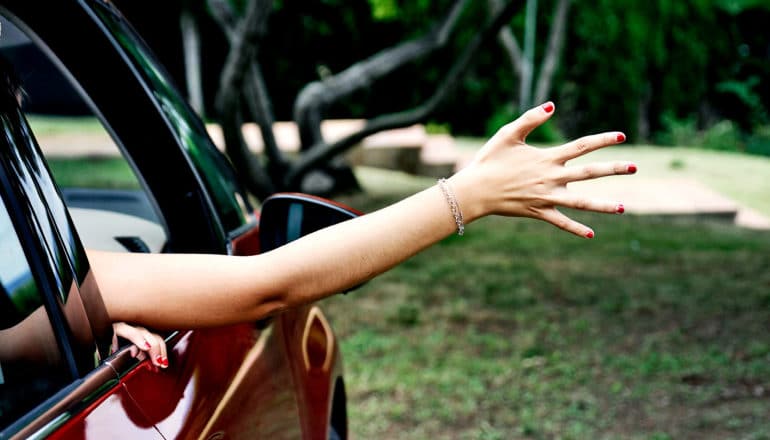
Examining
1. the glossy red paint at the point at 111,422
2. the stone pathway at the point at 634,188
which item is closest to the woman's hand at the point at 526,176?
the glossy red paint at the point at 111,422

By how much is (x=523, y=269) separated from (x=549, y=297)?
95 cm

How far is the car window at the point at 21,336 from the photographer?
1.18m

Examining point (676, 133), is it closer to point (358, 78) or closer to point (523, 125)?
point (358, 78)

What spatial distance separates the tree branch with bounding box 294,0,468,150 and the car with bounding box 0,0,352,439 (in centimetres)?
806

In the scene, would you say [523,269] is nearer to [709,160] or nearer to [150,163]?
[150,163]

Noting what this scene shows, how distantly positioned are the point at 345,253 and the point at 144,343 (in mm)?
353

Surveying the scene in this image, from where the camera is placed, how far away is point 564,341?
591 cm

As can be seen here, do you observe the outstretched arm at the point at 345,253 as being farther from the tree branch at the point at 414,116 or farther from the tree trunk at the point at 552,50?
the tree trunk at the point at 552,50

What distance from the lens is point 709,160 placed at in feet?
58.3

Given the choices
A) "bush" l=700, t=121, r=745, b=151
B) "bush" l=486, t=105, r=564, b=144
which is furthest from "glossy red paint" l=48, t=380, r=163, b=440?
"bush" l=700, t=121, r=745, b=151

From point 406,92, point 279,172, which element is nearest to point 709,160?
point 406,92

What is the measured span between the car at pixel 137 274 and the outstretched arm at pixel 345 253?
55 millimetres

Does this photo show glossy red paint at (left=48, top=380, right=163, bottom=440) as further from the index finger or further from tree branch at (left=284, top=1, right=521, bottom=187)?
tree branch at (left=284, top=1, right=521, bottom=187)

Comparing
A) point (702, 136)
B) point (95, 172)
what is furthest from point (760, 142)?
point (95, 172)
